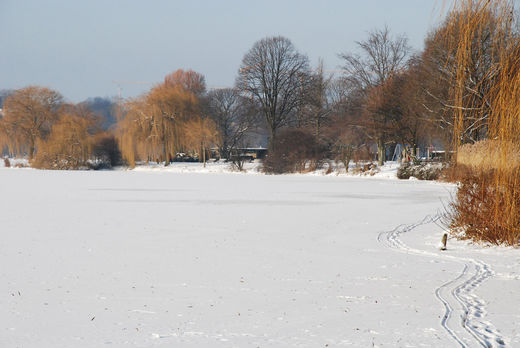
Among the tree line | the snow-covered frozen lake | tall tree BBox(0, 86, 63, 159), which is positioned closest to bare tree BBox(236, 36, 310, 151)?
the tree line

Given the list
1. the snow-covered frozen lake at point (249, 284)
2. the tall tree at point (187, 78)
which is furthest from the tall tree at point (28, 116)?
the snow-covered frozen lake at point (249, 284)

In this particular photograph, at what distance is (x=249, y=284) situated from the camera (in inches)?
297

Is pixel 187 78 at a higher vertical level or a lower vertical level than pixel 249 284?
higher

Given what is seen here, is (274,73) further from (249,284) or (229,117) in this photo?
(249,284)

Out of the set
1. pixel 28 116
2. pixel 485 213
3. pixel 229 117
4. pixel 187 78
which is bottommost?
pixel 485 213

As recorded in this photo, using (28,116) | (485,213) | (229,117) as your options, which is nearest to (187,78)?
(229,117)

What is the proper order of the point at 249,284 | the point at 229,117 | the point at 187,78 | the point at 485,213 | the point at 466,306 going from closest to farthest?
1. the point at 466,306
2. the point at 249,284
3. the point at 485,213
4. the point at 229,117
5. the point at 187,78

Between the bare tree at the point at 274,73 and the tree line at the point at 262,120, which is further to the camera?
the bare tree at the point at 274,73

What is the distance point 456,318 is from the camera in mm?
5914

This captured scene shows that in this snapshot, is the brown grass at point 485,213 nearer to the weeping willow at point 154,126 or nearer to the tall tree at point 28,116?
the weeping willow at point 154,126

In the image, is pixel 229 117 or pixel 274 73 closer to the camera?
pixel 274 73

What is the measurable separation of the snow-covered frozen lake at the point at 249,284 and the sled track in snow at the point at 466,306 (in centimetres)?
2

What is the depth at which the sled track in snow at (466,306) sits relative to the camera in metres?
5.30

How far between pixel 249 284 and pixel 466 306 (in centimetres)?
264
